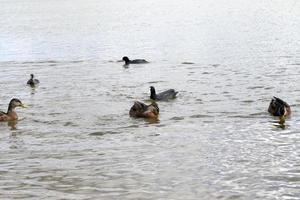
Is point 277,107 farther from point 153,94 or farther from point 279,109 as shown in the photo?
point 153,94

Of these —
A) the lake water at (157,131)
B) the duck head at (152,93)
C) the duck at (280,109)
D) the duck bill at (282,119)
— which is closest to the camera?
the lake water at (157,131)

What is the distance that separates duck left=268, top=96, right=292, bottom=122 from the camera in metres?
15.1

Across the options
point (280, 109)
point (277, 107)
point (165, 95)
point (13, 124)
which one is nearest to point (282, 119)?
point (280, 109)

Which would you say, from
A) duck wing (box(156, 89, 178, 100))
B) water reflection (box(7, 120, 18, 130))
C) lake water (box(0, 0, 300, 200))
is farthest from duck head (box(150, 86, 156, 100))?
water reflection (box(7, 120, 18, 130))

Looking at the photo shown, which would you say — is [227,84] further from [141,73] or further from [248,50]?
[248,50]

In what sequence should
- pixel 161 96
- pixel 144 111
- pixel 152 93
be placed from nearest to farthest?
pixel 144 111 < pixel 152 93 < pixel 161 96

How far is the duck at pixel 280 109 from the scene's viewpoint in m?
15.1

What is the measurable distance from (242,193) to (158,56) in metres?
22.8

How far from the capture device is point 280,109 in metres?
15.2

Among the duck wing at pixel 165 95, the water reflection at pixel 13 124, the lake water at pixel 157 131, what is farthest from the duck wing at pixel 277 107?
the water reflection at pixel 13 124

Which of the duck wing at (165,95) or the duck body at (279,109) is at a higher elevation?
the duck wing at (165,95)

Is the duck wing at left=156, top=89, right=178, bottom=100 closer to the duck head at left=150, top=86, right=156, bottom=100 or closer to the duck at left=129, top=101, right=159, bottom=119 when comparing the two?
the duck head at left=150, top=86, right=156, bottom=100

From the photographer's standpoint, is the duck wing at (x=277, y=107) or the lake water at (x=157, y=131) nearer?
the lake water at (x=157, y=131)

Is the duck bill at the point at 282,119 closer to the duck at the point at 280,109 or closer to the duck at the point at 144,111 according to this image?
the duck at the point at 280,109
